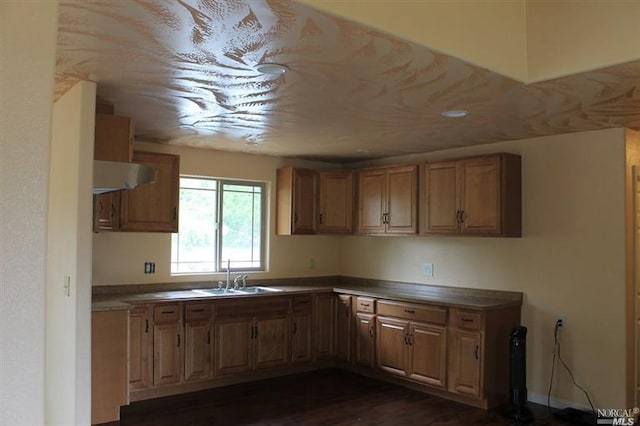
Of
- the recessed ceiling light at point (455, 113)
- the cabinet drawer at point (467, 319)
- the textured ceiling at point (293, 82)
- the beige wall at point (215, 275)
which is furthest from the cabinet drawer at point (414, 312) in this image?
the recessed ceiling light at point (455, 113)

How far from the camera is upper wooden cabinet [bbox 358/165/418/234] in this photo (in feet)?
18.2

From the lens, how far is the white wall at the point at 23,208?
0.97 metres

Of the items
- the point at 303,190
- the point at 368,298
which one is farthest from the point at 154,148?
the point at 368,298

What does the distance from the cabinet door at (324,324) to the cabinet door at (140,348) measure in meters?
1.83

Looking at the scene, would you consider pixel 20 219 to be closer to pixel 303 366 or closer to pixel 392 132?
pixel 392 132

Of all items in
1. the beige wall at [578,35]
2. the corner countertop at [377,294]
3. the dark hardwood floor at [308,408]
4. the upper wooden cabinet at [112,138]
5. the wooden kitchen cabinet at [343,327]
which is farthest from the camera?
the wooden kitchen cabinet at [343,327]

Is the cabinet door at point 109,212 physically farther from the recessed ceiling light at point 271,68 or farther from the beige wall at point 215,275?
the recessed ceiling light at point 271,68

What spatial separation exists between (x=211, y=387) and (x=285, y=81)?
10.7 ft

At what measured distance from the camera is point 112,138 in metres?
3.59

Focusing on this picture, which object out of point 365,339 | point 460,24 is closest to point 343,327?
point 365,339

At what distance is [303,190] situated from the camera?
611 cm

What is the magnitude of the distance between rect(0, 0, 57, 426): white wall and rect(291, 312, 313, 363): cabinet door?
476 centimetres

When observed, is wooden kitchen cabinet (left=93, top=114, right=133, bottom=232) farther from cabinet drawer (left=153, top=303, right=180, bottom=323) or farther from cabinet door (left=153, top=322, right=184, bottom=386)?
cabinet door (left=153, top=322, right=184, bottom=386)

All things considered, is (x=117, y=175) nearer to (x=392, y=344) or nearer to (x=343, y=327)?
(x=392, y=344)
